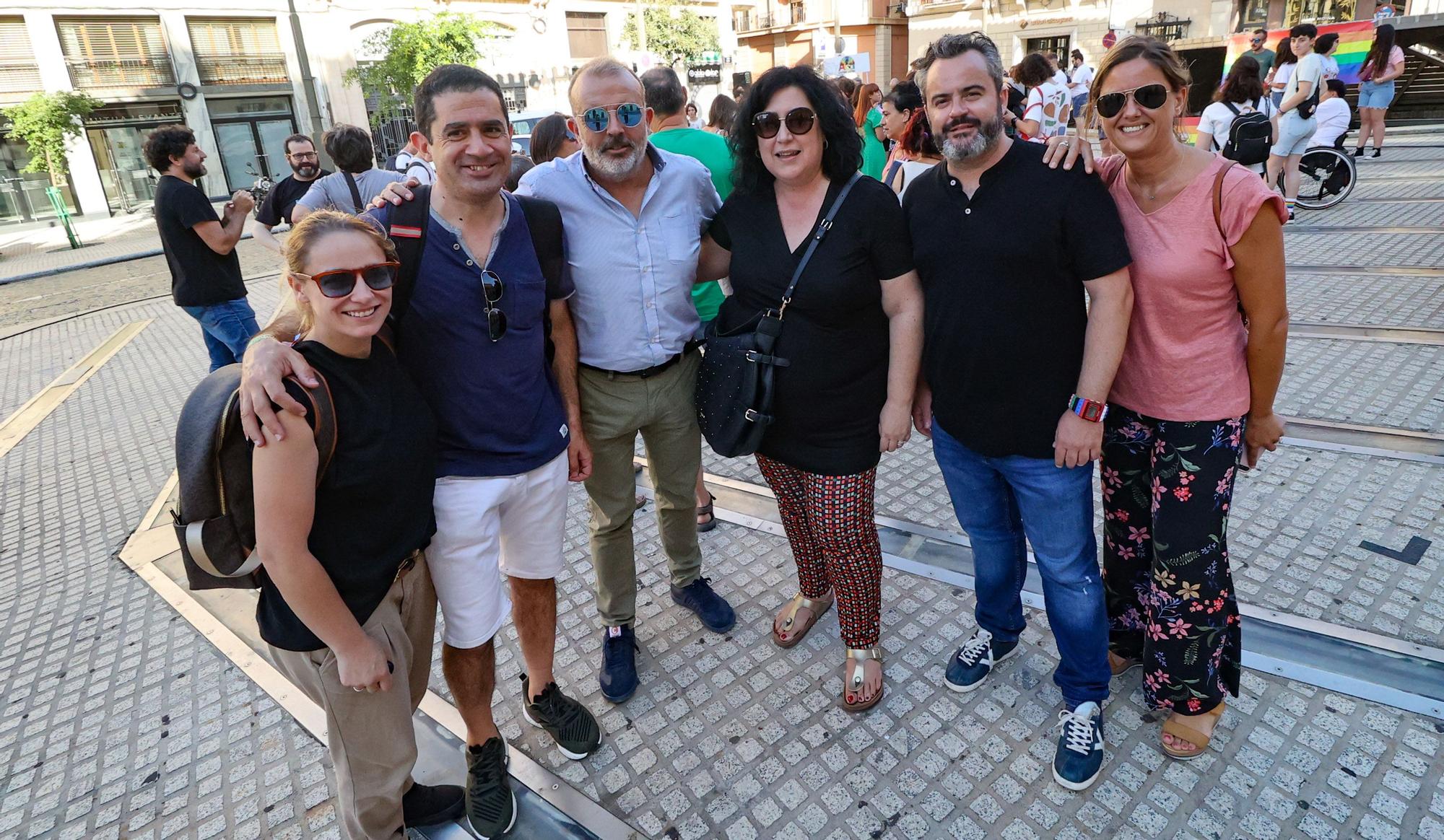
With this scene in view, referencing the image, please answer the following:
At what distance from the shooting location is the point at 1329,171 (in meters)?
9.70

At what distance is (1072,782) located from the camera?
2361 mm

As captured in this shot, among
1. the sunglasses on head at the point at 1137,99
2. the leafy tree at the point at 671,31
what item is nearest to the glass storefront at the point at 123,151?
the leafy tree at the point at 671,31

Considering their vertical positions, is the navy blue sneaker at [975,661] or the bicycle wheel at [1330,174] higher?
the bicycle wheel at [1330,174]

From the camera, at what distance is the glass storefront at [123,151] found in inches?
961

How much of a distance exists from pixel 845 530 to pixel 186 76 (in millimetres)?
31786

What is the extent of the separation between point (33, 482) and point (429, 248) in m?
4.96

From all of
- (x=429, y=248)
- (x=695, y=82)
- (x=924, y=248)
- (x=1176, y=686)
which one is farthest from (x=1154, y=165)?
(x=695, y=82)

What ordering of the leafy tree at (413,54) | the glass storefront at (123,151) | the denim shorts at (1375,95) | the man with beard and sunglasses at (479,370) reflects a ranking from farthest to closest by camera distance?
the leafy tree at (413,54), the glass storefront at (123,151), the denim shorts at (1375,95), the man with beard and sunglasses at (479,370)

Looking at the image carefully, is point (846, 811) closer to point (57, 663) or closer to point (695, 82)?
point (57, 663)

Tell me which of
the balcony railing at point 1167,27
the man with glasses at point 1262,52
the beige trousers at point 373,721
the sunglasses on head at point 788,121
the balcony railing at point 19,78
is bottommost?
the beige trousers at point 373,721

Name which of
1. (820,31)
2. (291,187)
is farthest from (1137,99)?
(820,31)

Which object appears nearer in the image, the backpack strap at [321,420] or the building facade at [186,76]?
the backpack strap at [321,420]

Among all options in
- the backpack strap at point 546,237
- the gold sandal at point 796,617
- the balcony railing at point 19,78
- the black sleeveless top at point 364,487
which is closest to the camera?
the black sleeveless top at point 364,487

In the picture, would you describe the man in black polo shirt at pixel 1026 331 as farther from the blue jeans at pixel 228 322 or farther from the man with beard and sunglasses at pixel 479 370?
the blue jeans at pixel 228 322
